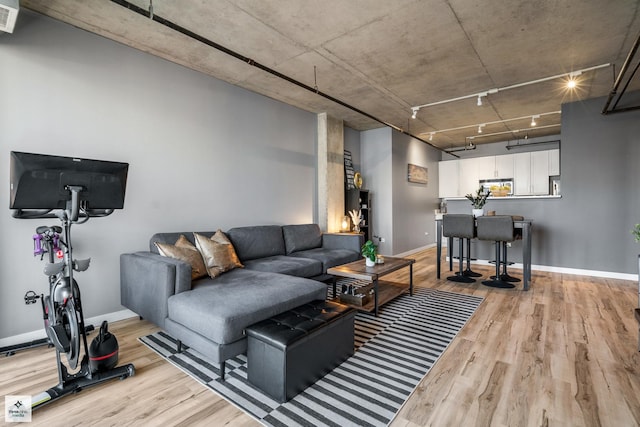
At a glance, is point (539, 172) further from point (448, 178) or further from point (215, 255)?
point (215, 255)

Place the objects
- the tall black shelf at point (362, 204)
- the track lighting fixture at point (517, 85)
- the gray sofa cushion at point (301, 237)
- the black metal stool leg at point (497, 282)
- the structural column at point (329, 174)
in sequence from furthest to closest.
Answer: the tall black shelf at point (362, 204) → the structural column at point (329, 174) → the gray sofa cushion at point (301, 237) → the black metal stool leg at point (497, 282) → the track lighting fixture at point (517, 85)

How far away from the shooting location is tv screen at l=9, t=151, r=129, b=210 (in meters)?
1.78

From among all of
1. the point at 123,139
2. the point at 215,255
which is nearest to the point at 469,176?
the point at 215,255

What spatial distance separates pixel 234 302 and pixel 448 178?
26.9ft

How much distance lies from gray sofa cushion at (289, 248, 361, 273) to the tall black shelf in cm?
181

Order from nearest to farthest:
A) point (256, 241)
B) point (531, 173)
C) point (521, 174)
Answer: point (256, 241), point (531, 173), point (521, 174)

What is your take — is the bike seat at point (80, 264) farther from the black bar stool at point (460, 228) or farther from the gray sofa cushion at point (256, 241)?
the black bar stool at point (460, 228)

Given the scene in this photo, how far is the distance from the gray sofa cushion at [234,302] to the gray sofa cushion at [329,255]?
127cm

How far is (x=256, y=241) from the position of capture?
13.4 ft

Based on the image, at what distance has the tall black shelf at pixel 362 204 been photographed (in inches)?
249

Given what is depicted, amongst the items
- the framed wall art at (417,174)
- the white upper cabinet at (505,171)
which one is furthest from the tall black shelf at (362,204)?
the white upper cabinet at (505,171)

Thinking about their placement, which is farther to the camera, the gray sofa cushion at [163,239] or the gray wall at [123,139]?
the gray sofa cushion at [163,239]

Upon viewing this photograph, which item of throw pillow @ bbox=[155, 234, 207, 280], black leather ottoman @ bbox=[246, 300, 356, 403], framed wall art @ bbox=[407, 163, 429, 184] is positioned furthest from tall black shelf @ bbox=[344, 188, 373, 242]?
black leather ottoman @ bbox=[246, 300, 356, 403]

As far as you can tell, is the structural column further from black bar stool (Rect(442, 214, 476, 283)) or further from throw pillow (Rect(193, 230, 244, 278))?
throw pillow (Rect(193, 230, 244, 278))
